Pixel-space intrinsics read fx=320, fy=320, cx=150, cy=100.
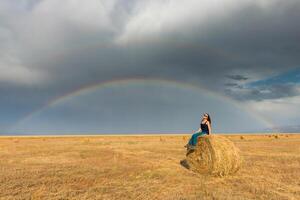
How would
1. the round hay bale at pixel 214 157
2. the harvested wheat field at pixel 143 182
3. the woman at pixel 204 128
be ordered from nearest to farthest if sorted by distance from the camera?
1. the harvested wheat field at pixel 143 182
2. the round hay bale at pixel 214 157
3. the woman at pixel 204 128

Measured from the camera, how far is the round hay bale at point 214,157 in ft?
42.6

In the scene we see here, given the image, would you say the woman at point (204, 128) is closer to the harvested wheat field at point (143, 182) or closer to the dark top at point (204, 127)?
the dark top at point (204, 127)

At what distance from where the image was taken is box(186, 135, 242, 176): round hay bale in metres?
13.0

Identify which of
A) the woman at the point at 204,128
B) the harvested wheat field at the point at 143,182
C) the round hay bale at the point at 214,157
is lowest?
the harvested wheat field at the point at 143,182

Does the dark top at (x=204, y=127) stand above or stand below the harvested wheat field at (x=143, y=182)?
above

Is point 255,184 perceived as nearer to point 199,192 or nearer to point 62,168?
point 199,192

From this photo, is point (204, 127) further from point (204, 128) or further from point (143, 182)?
point (143, 182)

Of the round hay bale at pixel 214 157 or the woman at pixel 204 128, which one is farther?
the woman at pixel 204 128

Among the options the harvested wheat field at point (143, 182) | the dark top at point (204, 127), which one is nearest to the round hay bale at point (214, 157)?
the harvested wheat field at point (143, 182)

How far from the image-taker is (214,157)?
13297mm

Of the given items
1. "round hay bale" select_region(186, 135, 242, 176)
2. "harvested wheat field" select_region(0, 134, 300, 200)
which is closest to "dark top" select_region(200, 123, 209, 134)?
"round hay bale" select_region(186, 135, 242, 176)

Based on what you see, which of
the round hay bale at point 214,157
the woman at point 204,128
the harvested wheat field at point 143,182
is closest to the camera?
the harvested wheat field at point 143,182

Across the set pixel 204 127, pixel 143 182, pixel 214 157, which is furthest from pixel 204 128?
pixel 143 182

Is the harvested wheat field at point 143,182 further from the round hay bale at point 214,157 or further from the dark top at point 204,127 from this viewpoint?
the dark top at point 204,127
